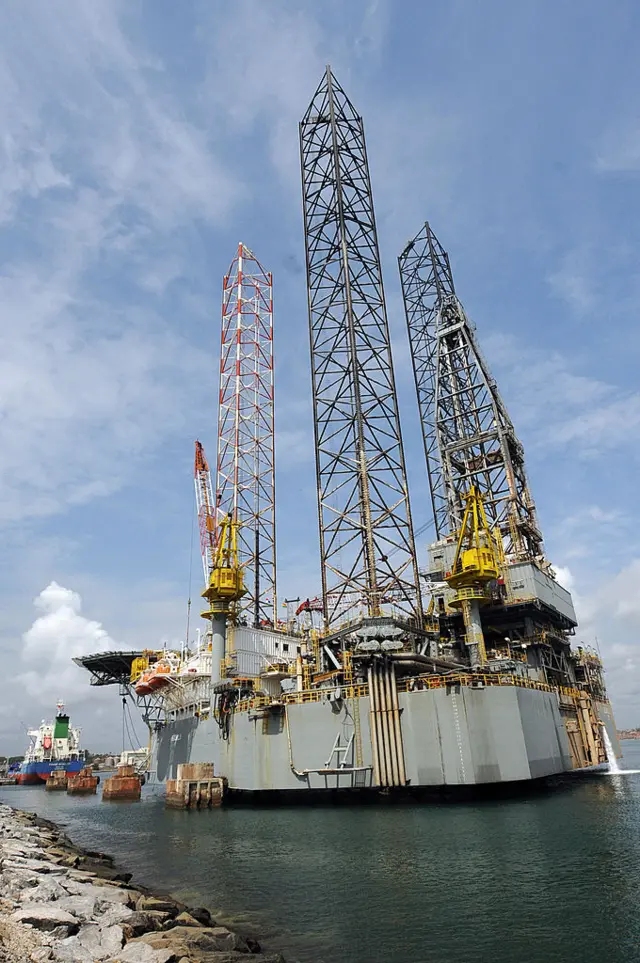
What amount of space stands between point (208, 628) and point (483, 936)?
1731 inches

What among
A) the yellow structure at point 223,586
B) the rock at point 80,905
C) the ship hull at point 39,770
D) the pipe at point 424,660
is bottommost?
the rock at point 80,905

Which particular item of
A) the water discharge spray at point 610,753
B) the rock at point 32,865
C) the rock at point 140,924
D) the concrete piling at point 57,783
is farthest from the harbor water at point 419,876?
the concrete piling at point 57,783

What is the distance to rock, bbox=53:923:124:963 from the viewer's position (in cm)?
949

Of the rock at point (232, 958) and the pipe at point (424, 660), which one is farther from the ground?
the pipe at point (424, 660)

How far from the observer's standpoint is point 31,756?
306ft

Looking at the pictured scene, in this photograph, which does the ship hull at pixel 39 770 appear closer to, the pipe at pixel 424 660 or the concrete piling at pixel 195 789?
the concrete piling at pixel 195 789

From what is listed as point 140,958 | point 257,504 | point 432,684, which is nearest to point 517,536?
point 432,684

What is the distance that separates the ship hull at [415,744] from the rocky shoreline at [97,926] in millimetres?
16370

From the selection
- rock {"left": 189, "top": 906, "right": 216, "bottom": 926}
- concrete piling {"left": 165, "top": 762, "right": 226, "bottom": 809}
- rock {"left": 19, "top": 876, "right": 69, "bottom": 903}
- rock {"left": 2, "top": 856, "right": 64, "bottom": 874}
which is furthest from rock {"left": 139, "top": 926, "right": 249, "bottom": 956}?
concrete piling {"left": 165, "top": 762, "right": 226, "bottom": 809}

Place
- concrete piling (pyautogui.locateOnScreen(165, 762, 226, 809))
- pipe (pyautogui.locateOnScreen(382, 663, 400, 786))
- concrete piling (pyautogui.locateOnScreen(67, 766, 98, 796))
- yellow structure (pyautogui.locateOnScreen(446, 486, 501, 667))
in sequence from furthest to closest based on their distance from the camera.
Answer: concrete piling (pyautogui.locateOnScreen(67, 766, 98, 796))
yellow structure (pyautogui.locateOnScreen(446, 486, 501, 667))
concrete piling (pyautogui.locateOnScreen(165, 762, 226, 809))
pipe (pyautogui.locateOnScreen(382, 663, 400, 786))

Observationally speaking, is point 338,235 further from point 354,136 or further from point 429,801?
point 429,801

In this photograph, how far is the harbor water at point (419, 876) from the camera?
37.3ft

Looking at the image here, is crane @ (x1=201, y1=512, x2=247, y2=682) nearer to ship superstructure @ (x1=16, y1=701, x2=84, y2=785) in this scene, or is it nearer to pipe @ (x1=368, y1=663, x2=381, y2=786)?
pipe @ (x1=368, y1=663, x2=381, y2=786)

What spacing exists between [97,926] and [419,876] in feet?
27.1
